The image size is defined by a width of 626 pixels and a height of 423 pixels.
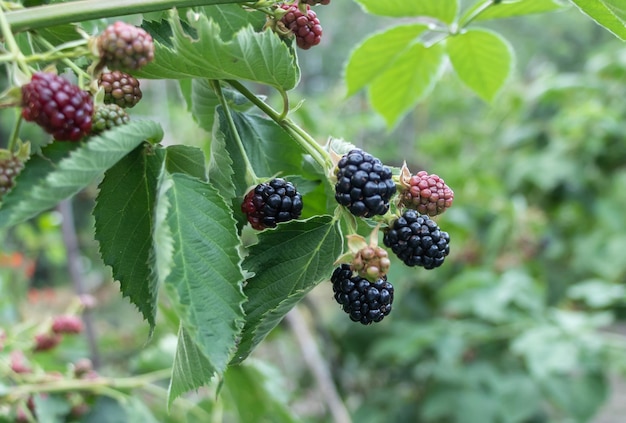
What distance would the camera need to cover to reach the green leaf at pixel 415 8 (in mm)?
1155

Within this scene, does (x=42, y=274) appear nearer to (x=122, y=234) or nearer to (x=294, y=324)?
(x=294, y=324)

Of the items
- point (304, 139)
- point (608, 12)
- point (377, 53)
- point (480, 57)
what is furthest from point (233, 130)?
point (480, 57)

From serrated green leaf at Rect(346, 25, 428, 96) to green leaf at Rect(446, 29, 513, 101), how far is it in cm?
10

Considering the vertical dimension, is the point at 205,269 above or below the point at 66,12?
below

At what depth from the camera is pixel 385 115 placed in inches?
58.2

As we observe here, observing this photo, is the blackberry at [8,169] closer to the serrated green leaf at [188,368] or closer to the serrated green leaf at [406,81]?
the serrated green leaf at [188,368]

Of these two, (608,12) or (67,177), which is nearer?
(67,177)

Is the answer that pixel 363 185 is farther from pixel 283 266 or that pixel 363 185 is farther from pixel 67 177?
pixel 67 177

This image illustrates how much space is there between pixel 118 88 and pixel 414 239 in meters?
0.32

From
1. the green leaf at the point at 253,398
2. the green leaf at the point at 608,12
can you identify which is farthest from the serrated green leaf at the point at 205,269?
the green leaf at the point at 253,398

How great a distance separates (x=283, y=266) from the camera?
2.10ft

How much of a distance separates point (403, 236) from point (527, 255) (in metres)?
2.76

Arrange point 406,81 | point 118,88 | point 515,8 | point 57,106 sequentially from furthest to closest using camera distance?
point 406,81 → point 515,8 → point 118,88 → point 57,106

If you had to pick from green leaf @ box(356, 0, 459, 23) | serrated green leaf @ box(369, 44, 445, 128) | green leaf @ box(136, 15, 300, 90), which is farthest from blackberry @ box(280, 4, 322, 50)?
serrated green leaf @ box(369, 44, 445, 128)
